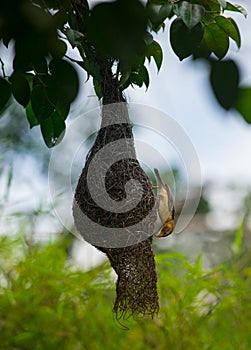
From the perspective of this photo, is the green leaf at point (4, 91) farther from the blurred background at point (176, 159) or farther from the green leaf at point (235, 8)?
the green leaf at point (235, 8)

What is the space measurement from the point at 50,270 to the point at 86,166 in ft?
2.83

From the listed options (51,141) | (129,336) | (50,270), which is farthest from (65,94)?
(129,336)

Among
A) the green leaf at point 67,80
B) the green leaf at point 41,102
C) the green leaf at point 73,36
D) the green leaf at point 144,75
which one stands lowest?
the green leaf at point 144,75

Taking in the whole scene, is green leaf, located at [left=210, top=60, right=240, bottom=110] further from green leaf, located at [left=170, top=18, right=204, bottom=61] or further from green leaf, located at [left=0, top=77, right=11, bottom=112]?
green leaf, located at [left=0, top=77, right=11, bottom=112]

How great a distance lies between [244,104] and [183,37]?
10.2 inches

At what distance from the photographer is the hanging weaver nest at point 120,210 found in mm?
800

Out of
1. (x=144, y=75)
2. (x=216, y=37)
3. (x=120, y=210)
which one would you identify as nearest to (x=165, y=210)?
(x=120, y=210)

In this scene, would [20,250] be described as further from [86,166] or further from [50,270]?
[86,166]

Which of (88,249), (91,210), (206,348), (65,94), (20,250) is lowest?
(206,348)

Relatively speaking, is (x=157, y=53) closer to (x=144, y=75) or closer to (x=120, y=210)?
(x=144, y=75)

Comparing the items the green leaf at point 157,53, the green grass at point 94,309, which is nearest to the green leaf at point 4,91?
the green leaf at point 157,53

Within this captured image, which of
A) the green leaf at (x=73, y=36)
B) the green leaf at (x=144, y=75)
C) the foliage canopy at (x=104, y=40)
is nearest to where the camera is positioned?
the foliage canopy at (x=104, y=40)

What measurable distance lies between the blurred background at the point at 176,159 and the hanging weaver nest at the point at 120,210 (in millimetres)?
75

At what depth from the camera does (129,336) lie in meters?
1.70
